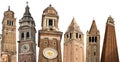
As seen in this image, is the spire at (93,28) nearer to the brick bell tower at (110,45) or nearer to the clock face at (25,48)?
the brick bell tower at (110,45)

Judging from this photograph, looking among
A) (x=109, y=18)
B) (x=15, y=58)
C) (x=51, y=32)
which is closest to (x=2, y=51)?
(x=15, y=58)

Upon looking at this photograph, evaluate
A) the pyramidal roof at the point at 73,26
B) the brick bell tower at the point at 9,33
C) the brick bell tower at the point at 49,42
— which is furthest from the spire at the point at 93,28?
the brick bell tower at the point at 49,42

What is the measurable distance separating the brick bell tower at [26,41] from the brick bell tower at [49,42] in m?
2.19

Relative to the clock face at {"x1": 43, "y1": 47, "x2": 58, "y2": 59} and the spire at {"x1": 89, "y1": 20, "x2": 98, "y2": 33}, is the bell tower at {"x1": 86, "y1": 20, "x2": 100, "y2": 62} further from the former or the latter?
the clock face at {"x1": 43, "y1": 47, "x2": 58, "y2": 59}

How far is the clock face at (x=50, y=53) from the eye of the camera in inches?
2574

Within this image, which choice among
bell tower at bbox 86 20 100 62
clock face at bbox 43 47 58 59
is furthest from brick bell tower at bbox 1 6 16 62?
bell tower at bbox 86 20 100 62

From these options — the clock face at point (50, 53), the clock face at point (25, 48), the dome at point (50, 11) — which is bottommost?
the clock face at point (50, 53)

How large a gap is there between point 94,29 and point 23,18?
35.8 ft

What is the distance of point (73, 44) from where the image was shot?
236ft

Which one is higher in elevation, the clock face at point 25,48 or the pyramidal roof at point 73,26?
the pyramidal roof at point 73,26

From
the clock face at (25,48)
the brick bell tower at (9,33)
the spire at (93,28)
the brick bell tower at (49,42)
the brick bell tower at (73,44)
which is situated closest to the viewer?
the brick bell tower at (49,42)

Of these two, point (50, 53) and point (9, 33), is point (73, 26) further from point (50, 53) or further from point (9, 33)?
point (50, 53)

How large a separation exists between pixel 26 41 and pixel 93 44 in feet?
37.3

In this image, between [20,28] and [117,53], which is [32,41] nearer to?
[20,28]
